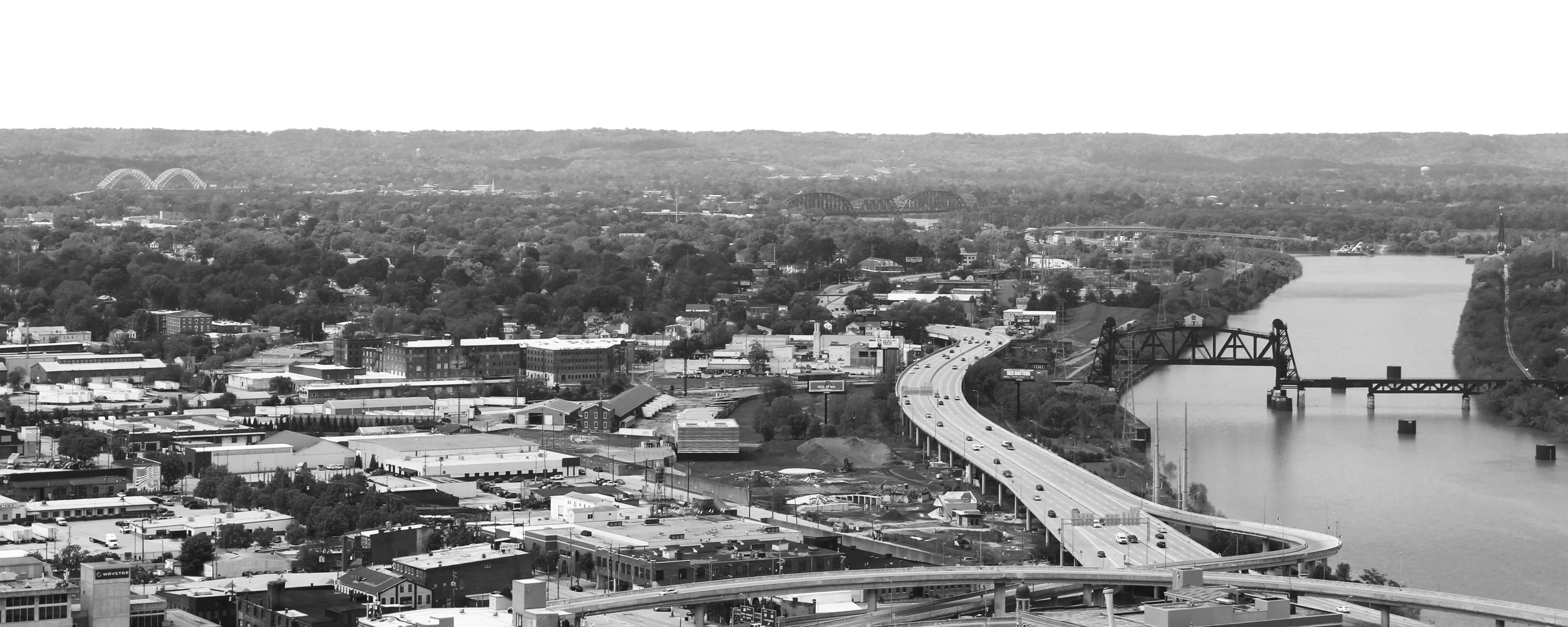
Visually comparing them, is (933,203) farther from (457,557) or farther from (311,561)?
(457,557)

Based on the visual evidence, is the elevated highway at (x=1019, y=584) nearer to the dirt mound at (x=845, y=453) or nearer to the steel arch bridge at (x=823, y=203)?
the dirt mound at (x=845, y=453)

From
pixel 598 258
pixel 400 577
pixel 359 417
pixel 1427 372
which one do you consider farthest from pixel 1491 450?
pixel 598 258

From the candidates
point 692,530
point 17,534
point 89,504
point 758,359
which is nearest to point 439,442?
point 89,504

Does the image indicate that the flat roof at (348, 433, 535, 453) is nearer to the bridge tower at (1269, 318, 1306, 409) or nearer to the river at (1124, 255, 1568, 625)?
the river at (1124, 255, 1568, 625)

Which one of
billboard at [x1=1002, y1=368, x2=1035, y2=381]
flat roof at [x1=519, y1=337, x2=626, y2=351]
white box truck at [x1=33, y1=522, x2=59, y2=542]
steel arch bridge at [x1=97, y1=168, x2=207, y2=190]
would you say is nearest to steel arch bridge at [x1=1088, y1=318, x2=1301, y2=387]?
billboard at [x1=1002, y1=368, x2=1035, y2=381]

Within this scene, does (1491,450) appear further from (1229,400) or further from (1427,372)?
(1427,372)

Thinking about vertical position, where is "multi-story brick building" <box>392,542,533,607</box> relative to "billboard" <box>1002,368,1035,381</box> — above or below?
above

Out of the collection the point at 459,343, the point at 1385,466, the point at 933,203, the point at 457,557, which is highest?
the point at 933,203
